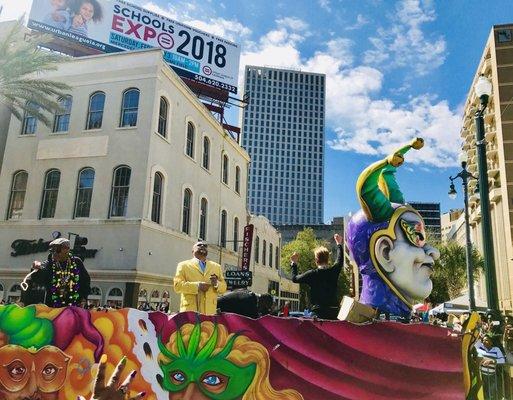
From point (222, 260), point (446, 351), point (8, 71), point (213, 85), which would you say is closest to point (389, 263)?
point (446, 351)

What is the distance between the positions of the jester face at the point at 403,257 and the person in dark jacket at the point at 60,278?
11.8 feet

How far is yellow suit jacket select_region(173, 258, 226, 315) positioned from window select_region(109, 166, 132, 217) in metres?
14.1

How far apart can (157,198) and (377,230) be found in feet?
50.3

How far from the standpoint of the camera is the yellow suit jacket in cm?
518

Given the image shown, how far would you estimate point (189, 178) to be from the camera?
23.0 m

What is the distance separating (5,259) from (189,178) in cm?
894

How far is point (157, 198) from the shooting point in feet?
65.6

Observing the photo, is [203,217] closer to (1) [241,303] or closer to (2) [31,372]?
(1) [241,303]

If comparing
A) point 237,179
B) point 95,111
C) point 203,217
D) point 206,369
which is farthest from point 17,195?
point 206,369

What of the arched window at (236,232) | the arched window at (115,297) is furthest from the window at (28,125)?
the arched window at (236,232)

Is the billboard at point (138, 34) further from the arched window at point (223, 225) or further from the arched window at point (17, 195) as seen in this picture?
the arched window at point (223, 225)

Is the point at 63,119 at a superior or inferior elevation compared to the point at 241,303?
superior

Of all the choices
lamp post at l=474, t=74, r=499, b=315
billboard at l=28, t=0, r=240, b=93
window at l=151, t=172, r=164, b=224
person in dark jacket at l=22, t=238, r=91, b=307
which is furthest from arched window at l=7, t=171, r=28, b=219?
lamp post at l=474, t=74, r=499, b=315

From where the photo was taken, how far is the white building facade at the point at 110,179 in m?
18.2
